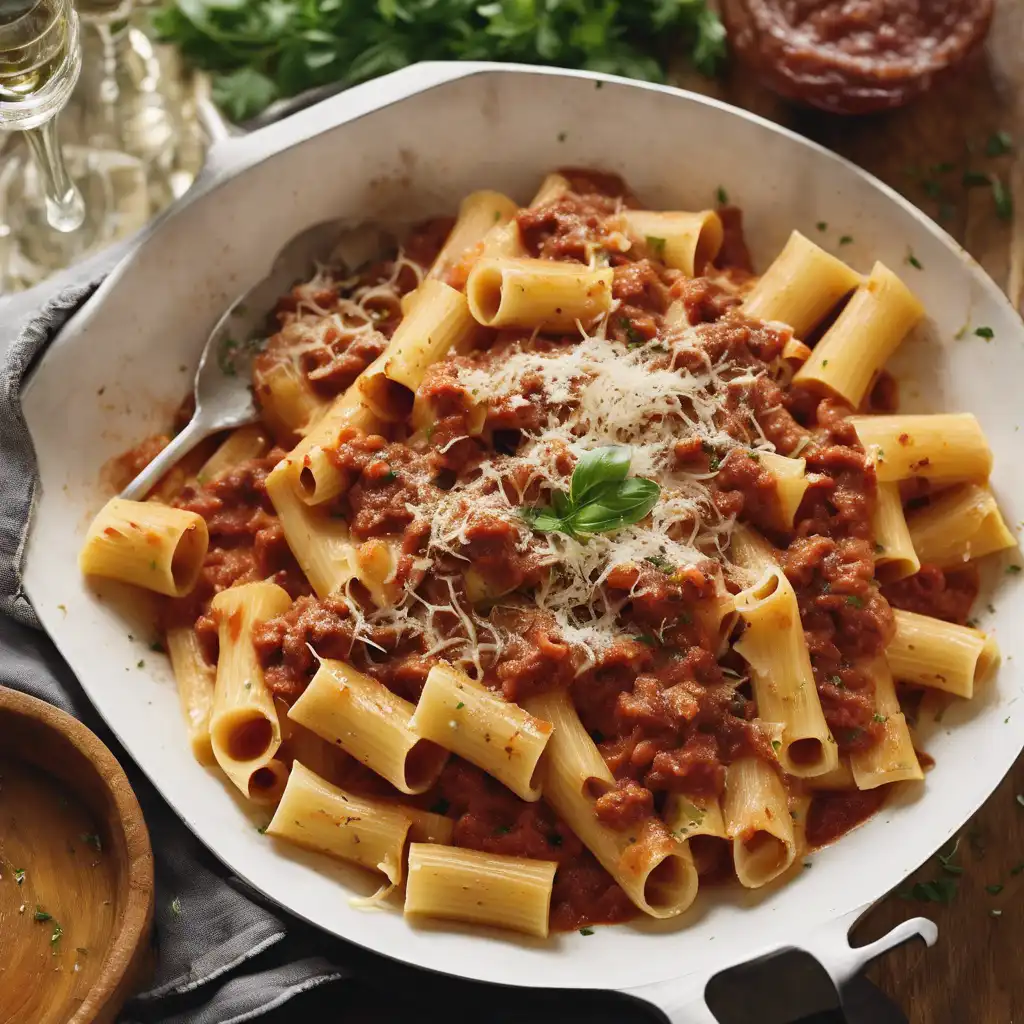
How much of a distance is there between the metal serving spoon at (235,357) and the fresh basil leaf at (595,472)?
48.5 inches

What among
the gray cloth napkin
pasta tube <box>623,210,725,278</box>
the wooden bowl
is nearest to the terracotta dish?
pasta tube <box>623,210,725,278</box>

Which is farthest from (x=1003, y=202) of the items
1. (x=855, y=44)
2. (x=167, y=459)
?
(x=167, y=459)

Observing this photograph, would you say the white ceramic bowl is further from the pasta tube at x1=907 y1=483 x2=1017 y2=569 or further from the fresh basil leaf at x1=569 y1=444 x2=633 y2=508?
the fresh basil leaf at x1=569 y1=444 x2=633 y2=508

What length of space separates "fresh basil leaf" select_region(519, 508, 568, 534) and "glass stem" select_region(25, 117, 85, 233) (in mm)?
2247

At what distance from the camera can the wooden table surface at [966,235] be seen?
3.89 meters

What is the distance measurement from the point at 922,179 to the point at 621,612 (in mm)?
2370

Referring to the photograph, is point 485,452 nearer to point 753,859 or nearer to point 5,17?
point 753,859

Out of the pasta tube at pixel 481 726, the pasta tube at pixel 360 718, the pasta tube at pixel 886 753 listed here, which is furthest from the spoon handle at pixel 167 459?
the pasta tube at pixel 886 753

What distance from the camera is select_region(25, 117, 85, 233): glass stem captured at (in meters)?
4.42

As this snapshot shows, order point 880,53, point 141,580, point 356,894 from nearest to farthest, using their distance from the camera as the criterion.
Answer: point 356,894
point 141,580
point 880,53

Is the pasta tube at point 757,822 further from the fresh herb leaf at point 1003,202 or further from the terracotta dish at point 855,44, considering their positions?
the terracotta dish at point 855,44

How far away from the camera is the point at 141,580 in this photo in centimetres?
378

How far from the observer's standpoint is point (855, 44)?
4668mm

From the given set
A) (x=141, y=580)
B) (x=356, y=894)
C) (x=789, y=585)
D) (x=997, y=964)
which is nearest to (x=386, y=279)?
(x=141, y=580)
